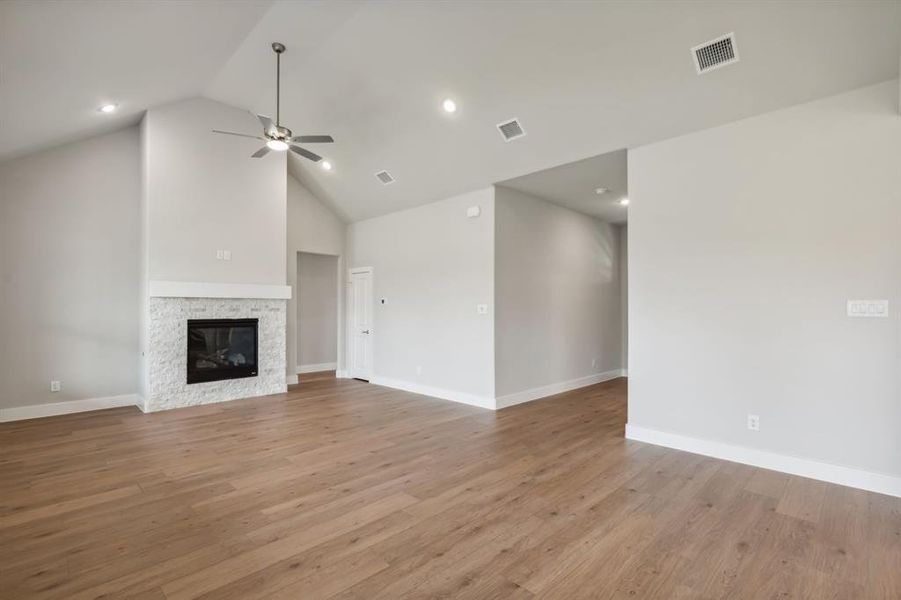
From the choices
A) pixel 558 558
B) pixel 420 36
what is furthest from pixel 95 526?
pixel 420 36

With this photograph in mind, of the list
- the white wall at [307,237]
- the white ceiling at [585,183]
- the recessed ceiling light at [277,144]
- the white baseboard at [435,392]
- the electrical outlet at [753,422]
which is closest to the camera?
the electrical outlet at [753,422]

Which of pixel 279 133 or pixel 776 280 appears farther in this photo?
pixel 279 133

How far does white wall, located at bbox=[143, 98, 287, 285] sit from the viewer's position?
558 centimetres

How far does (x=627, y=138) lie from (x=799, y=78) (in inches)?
52.2

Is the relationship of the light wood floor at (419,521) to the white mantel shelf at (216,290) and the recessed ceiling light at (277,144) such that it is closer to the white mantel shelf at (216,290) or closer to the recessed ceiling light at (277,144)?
the white mantel shelf at (216,290)

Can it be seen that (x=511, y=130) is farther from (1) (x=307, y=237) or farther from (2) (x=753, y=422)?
(1) (x=307, y=237)

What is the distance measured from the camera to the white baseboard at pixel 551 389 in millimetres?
5688

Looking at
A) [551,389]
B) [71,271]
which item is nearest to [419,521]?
[551,389]

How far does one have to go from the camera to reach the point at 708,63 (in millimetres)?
3258

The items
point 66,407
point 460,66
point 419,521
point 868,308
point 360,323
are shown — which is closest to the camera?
point 419,521

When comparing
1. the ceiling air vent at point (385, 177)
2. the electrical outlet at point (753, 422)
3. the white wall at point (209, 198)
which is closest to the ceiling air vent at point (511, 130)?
the ceiling air vent at point (385, 177)

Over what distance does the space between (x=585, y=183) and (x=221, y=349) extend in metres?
5.60

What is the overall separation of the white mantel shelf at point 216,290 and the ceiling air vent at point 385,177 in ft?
7.39

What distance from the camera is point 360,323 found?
25.6ft
